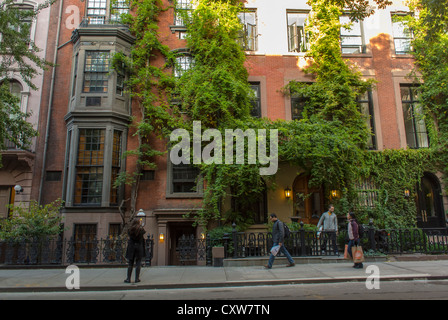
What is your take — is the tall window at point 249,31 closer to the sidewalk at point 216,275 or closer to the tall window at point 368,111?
the tall window at point 368,111

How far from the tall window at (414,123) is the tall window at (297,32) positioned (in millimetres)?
6127

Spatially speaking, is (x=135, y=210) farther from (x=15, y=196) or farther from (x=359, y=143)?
(x=359, y=143)

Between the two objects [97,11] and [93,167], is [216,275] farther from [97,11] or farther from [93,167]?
[97,11]

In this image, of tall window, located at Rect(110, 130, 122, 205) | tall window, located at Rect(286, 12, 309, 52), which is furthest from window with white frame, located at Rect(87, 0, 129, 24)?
tall window, located at Rect(286, 12, 309, 52)

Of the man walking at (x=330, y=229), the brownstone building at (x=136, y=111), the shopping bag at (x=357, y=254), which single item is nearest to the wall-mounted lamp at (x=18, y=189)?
the brownstone building at (x=136, y=111)

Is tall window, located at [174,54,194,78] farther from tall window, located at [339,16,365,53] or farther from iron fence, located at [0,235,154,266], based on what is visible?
iron fence, located at [0,235,154,266]

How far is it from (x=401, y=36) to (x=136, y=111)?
590 inches

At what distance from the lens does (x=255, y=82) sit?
1644 cm

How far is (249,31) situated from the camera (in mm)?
17156

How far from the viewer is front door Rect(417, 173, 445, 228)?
15414mm

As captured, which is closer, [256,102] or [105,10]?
[256,102]

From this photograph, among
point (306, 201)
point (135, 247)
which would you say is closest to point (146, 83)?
point (135, 247)

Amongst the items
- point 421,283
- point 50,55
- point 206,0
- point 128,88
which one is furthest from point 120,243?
point 206,0

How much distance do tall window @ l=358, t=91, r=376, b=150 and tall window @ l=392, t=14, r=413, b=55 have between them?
3254 millimetres
